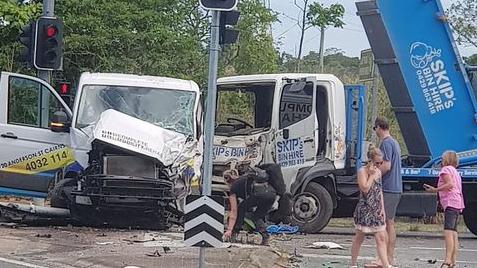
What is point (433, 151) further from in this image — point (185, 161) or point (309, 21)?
point (309, 21)

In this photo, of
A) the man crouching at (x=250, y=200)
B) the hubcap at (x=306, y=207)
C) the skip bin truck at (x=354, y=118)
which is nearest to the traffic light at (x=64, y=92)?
the skip bin truck at (x=354, y=118)

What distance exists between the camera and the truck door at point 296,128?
15.3m

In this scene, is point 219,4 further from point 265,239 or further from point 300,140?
point 300,140

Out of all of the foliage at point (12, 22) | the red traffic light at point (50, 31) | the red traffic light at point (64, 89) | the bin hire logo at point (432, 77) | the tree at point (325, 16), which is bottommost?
the red traffic light at point (64, 89)

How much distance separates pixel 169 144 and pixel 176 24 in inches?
672

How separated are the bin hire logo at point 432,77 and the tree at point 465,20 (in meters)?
25.9

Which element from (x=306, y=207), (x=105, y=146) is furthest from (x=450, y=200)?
(x=105, y=146)

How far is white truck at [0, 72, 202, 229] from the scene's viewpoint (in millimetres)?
13852

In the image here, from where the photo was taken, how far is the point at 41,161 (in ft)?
48.9

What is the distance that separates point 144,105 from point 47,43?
289 centimetres

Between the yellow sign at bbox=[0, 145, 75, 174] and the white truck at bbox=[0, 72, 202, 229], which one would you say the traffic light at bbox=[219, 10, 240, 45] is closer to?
Result: the white truck at bbox=[0, 72, 202, 229]

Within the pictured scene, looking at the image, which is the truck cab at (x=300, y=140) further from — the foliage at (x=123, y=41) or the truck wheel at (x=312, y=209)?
the foliage at (x=123, y=41)

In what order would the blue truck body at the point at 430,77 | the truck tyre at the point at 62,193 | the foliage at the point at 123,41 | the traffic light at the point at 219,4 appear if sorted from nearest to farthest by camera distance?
the traffic light at the point at 219,4 < the truck tyre at the point at 62,193 < the blue truck body at the point at 430,77 < the foliage at the point at 123,41

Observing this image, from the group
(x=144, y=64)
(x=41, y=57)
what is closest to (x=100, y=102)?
(x=41, y=57)
